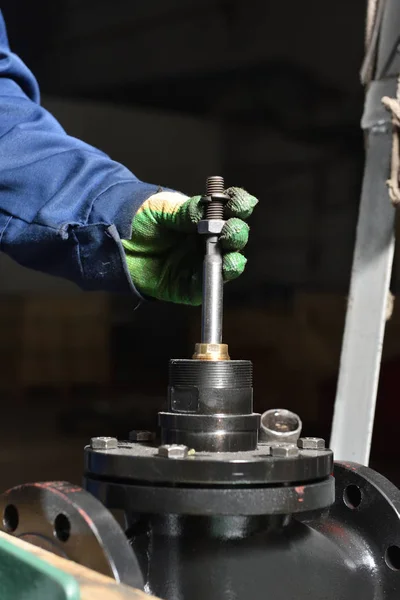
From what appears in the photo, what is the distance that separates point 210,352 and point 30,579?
29cm

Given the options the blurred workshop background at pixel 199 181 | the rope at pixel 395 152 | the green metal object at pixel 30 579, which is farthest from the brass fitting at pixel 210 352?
the blurred workshop background at pixel 199 181

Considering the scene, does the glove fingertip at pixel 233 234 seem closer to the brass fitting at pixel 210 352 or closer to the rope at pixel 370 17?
the brass fitting at pixel 210 352

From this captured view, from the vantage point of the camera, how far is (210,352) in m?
0.83

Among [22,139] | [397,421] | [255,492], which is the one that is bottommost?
[397,421]

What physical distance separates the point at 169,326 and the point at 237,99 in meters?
0.91

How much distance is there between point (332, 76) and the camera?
10.2 ft

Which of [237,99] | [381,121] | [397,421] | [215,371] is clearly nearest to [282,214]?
[237,99]

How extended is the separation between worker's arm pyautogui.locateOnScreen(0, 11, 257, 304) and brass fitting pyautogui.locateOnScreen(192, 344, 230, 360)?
0.17 m

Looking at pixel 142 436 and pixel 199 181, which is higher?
pixel 199 181

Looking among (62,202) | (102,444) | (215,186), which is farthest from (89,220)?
(102,444)

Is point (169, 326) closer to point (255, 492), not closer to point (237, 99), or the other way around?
point (237, 99)

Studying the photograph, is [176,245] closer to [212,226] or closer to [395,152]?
[212,226]

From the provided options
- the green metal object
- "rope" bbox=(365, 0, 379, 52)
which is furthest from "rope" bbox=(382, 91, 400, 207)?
the green metal object

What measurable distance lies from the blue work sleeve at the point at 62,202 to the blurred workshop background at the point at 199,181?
5.82 ft
